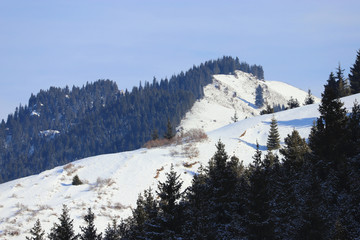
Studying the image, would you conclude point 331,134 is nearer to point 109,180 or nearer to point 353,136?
point 353,136

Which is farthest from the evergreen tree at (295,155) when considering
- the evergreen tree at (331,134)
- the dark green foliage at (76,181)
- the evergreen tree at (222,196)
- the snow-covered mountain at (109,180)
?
the dark green foliage at (76,181)

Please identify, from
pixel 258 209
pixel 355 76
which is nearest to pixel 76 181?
pixel 258 209

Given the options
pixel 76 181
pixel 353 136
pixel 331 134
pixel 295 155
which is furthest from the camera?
pixel 76 181

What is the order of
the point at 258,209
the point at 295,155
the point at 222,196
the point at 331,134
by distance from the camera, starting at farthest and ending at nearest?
the point at 295,155, the point at 331,134, the point at 222,196, the point at 258,209

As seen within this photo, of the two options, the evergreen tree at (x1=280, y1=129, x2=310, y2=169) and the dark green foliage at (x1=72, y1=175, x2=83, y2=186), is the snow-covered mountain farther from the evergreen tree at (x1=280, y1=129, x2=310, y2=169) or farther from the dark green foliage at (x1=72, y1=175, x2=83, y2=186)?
the evergreen tree at (x1=280, y1=129, x2=310, y2=169)

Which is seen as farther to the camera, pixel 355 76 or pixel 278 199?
pixel 355 76

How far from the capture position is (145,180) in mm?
54000

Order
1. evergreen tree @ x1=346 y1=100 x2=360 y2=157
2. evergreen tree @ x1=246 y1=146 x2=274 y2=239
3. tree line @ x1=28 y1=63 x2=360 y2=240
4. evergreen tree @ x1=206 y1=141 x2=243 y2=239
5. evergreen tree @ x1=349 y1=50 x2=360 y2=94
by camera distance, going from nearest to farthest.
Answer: tree line @ x1=28 y1=63 x2=360 y2=240, evergreen tree @ x1=246 y1=146 x2=274 y2=239, evergreen tree @ x1=206 y1=141 x2=243 y2=239, evergreen tree @ x1=346 y1=100 x2=360 y2=157, evergreen tree @ x1=349 y1=50 x2=360 y2=94

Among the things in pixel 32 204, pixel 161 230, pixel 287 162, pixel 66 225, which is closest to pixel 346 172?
pixel 287 162

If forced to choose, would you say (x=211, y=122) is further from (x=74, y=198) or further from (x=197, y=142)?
(x=74, y=198)

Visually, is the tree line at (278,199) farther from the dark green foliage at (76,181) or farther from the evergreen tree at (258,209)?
the dark green foliage at (76,181)

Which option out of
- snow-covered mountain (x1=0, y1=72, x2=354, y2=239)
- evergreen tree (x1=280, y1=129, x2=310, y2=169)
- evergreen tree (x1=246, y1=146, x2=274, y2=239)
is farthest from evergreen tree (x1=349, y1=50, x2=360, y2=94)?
evergreen tree (x1=246, y1=146, x2=274, y2=239)

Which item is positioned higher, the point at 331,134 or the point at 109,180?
the point at 331,134

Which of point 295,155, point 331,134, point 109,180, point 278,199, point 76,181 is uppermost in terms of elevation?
point 331,134
